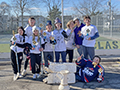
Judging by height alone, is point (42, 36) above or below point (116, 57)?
above

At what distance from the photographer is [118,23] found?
8.71 meters

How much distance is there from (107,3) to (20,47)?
20.0ft

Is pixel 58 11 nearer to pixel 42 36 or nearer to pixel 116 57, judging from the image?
pixel 42 36

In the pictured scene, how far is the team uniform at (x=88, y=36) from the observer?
4.96 m

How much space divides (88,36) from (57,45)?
1109 millimetres

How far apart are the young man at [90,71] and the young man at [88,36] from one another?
25.6 inches

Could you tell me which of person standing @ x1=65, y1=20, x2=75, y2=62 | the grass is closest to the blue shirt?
person standing @ x1=65, y1=20, x2=75, y2=62

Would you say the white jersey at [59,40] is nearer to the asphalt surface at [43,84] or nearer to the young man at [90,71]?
the young man at [90,71]

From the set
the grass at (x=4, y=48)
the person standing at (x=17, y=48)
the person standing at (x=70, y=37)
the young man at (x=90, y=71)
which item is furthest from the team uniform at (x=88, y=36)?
the grass at (x=4, y=48)

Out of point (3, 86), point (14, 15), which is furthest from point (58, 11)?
point (3, 86)

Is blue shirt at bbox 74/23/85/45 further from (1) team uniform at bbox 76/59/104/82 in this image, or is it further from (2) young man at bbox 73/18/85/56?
(1) team uniform at bbox 76/59/104/82

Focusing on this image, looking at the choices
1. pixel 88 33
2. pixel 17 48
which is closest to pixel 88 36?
pixel 88 33

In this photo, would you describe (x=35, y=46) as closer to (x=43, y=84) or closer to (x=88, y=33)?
(x=43, y=84)

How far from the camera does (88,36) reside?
4977 mm
